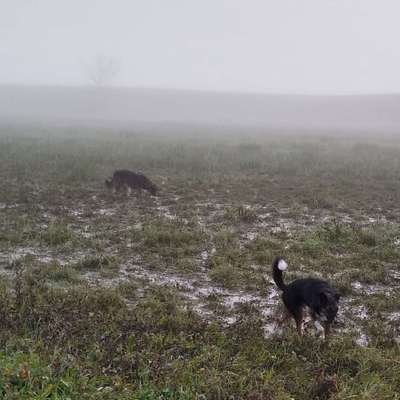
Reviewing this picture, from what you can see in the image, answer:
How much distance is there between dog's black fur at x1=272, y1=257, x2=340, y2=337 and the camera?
568 centimetres

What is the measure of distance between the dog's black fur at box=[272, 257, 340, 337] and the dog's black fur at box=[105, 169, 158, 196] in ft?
25.0

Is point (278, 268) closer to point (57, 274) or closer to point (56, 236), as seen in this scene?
point (57, 274)

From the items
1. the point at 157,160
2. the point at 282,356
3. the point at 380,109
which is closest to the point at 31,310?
the point at 282,356

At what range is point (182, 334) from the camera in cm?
565

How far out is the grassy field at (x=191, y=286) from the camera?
4711mm

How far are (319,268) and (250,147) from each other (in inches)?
650

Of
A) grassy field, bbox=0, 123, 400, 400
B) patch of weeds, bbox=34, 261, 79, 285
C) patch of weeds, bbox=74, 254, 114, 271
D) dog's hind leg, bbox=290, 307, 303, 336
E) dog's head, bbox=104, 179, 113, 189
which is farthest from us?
dog's head, bbox=104, 179, 113, 189

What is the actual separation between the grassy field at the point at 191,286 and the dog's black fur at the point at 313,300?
258 mm

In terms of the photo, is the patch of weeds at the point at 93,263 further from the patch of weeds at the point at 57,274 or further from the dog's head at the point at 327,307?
the dog's head at the point at 327,307

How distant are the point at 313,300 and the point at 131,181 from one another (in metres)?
8.40

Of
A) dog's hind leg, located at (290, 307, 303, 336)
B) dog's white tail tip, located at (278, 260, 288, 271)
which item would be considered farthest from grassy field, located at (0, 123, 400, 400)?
dog's white tail tip, located at (278, 260, 288, 271)

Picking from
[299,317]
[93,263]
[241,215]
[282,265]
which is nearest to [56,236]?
[93,263]

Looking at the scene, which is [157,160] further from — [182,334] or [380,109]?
[380,109]

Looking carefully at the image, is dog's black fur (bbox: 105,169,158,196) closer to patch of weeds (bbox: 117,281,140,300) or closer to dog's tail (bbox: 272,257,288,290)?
patch of weeds (bbox: 117,281,140,300)
